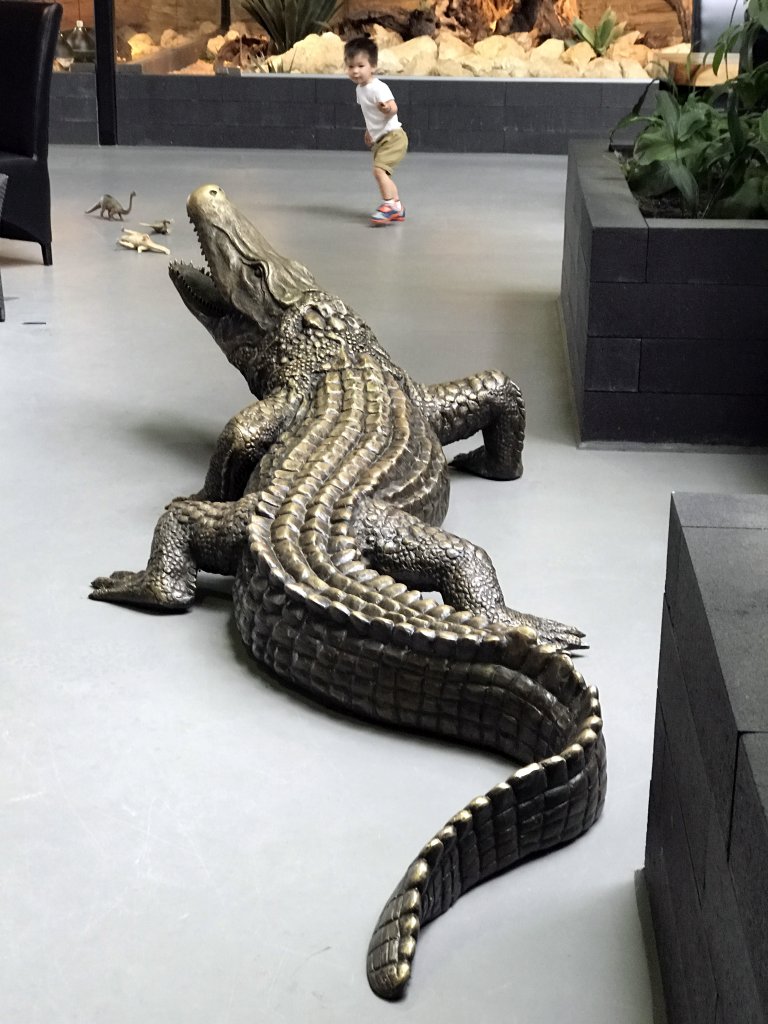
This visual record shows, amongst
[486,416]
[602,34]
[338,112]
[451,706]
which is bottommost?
[451,706]

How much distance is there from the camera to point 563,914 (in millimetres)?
1850

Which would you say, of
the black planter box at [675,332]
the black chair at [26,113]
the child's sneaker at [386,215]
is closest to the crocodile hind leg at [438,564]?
the black planter box at [675,332]

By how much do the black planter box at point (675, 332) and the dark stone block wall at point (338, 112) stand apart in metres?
6.17

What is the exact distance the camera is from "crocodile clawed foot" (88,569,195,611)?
2.68 meters

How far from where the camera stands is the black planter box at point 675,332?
366 cm

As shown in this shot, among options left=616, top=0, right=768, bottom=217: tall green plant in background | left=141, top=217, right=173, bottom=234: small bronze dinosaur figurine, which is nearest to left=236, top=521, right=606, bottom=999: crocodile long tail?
left=616, top=0, right=768, bottom=217: tall green plant in background

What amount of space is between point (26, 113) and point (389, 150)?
82.6 inches

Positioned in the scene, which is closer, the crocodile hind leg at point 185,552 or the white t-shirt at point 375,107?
the crocodile hind leg at point 185,552

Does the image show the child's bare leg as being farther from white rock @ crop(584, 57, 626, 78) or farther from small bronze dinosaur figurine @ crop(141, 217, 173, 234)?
white rock @ crop(584, 57, 626, 78)

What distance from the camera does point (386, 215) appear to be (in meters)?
7.04

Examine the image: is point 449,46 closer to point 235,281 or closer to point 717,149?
point 717,149

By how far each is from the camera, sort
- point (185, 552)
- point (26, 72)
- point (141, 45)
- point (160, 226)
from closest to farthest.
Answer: point (185, 552), point (26, 72), point (160, 226), point (141, 45)

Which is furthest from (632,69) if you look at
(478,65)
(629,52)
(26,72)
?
(26,72)

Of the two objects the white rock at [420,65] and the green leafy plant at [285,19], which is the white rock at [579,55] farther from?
the green leafy plant at [285,19]
